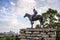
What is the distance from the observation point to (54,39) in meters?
19.0

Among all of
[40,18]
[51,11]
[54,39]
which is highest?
Result: [51,11]

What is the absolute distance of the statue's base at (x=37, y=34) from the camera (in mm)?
19259

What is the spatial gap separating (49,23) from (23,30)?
35.3 feet

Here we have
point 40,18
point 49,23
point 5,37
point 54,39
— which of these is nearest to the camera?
point 54,39

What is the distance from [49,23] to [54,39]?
10892mm

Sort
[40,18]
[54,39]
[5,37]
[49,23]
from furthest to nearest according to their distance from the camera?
[49,23]
[5,37]
[40,18]
[54,39]

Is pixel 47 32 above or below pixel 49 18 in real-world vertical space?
below

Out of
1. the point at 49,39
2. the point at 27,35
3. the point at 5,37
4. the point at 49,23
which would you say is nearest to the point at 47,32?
the point at 49,39

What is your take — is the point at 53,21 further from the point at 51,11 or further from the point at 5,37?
the point at 5,37

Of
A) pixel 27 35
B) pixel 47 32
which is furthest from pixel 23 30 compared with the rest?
pixel 47 32

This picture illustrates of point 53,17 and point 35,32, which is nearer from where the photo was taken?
point 35,32

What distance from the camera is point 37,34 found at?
19438mm

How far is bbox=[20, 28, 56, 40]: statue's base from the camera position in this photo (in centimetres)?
1926

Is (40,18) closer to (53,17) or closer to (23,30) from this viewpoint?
(23,30)
